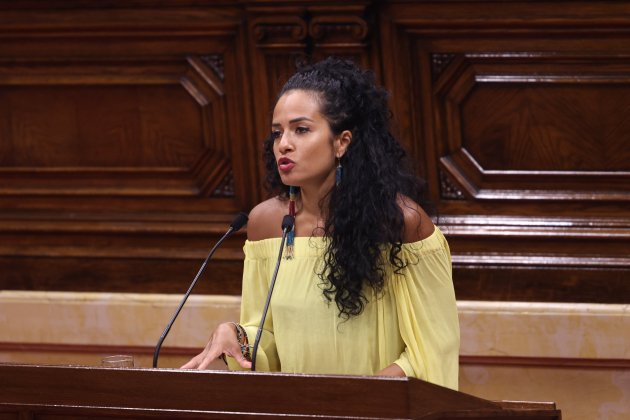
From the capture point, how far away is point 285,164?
113 inches

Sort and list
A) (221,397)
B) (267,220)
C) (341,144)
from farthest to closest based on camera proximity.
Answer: (267,220), (341,144), (221,397)

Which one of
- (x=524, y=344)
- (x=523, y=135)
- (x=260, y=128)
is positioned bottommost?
(x=524, y=344)

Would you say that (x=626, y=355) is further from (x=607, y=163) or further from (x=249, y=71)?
(x=249, y=71)

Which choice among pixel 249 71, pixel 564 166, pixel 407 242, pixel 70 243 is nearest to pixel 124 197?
pixel 70 243

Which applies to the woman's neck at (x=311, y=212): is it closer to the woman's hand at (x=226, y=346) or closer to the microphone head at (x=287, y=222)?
the microphone head at (x=287, y=222)

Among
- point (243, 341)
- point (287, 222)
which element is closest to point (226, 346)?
point (243, 341)

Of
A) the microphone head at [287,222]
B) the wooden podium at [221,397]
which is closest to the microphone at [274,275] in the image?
the microphone head at [287,222]

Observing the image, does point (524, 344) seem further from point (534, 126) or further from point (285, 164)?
point (285, 164)

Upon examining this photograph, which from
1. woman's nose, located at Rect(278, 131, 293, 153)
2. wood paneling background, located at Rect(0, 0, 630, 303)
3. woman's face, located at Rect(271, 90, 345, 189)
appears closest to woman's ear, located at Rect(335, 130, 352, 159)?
woman's face, located at Rect(271, 90, 345, 189)

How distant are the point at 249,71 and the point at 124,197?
0.67 m

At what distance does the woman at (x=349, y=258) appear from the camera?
2.84 meters

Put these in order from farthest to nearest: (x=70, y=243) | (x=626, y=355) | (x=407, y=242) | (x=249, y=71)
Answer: (x=70, y=243) → (x=249, y=71) → (x=626, y=355) → (x=407, y=242)

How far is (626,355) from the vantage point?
3.99m

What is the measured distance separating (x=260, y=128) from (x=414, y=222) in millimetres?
1528
